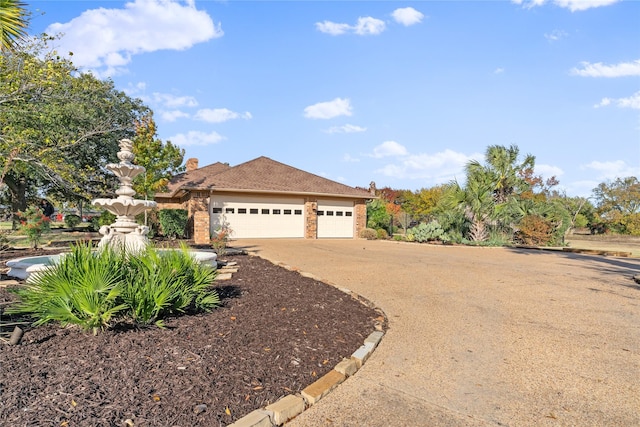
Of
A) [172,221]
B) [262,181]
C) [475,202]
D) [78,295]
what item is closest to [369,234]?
[475,202]

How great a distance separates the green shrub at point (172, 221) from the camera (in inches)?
710

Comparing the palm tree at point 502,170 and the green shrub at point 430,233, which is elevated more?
the palm tree at point 502,170

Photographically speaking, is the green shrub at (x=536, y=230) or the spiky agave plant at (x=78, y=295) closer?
the spiky agave plant at (x=78, y=295)

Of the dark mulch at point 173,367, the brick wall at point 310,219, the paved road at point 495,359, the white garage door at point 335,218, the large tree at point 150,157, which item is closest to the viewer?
the dark mulch at point 173,367

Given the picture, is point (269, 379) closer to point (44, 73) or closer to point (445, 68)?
point (44, 73)

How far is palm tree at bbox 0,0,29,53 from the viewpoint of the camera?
536 centimetres

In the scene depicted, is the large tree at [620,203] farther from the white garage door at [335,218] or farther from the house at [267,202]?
the white garage door at [335,218]

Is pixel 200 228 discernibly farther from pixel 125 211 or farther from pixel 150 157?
pixel 125 211

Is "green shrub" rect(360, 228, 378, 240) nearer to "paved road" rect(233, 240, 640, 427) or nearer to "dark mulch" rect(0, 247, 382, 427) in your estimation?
"paved road" rect(233, 240, 640, 427)

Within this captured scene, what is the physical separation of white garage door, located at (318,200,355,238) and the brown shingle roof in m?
0.82

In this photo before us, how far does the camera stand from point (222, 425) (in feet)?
7.55

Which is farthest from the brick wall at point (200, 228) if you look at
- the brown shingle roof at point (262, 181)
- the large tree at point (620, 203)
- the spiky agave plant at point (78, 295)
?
the large tree at point (620, 203)

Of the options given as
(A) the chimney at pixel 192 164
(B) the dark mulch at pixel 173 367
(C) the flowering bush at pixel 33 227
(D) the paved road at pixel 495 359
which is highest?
(A) the chimney at pixel 192 164

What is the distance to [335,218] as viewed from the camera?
22.0 metres
